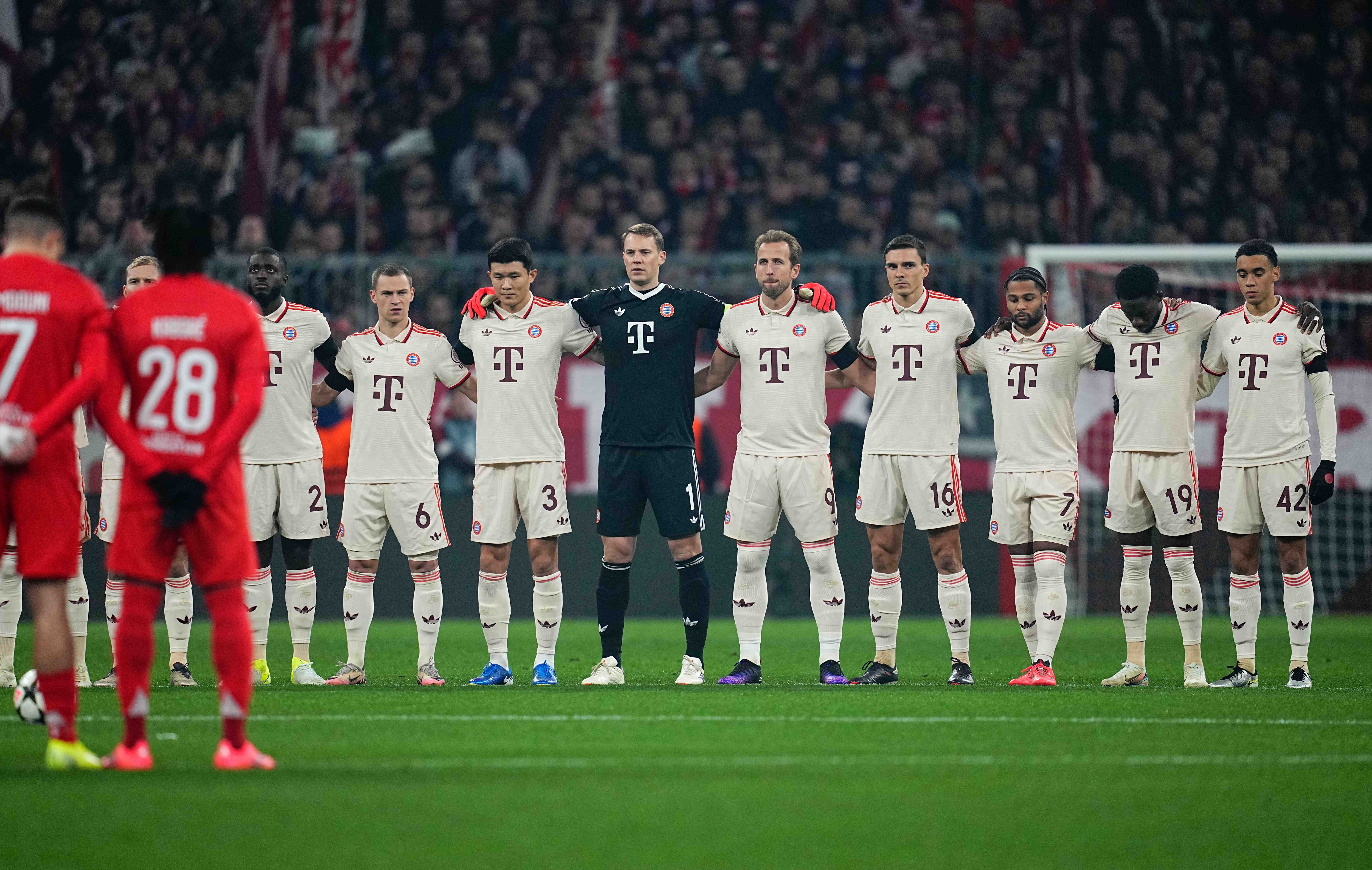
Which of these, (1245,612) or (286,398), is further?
(286,398)

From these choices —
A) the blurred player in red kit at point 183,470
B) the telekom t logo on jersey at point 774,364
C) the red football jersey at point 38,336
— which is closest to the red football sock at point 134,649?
the blurred player in red kit at point 183,470

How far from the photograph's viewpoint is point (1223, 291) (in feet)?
49.3

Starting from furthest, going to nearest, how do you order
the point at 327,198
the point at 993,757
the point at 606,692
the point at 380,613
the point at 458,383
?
1. the point at 327,198
2. the point at 380,613
3. the point at 458,383
4. the point at 606,692
5. the point at 993,757

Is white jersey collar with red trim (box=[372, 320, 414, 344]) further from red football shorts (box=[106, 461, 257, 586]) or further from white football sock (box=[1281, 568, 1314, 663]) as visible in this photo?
white football sock (box=[1281, 568, 1314, 663])

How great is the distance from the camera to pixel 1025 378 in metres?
8.95

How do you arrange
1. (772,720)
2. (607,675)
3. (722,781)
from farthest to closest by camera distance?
(607,675) → (772,720) → (722,781)

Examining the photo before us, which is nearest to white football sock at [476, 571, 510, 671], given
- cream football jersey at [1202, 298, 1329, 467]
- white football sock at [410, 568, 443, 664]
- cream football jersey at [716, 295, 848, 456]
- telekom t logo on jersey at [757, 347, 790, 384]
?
white football sock at [410, 568, 443, 664]

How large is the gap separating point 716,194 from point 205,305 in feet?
37.6

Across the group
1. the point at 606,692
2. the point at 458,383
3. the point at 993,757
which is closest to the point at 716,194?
the point at 458,383

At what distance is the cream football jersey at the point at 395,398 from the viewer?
8.97 m

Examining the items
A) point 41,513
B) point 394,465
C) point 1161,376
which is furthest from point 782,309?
point 41,513

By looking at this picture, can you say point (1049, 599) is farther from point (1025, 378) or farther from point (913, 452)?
point (1025, 378)

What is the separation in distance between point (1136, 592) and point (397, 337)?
4519 mm

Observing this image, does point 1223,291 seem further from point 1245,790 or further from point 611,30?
point 1245,790
